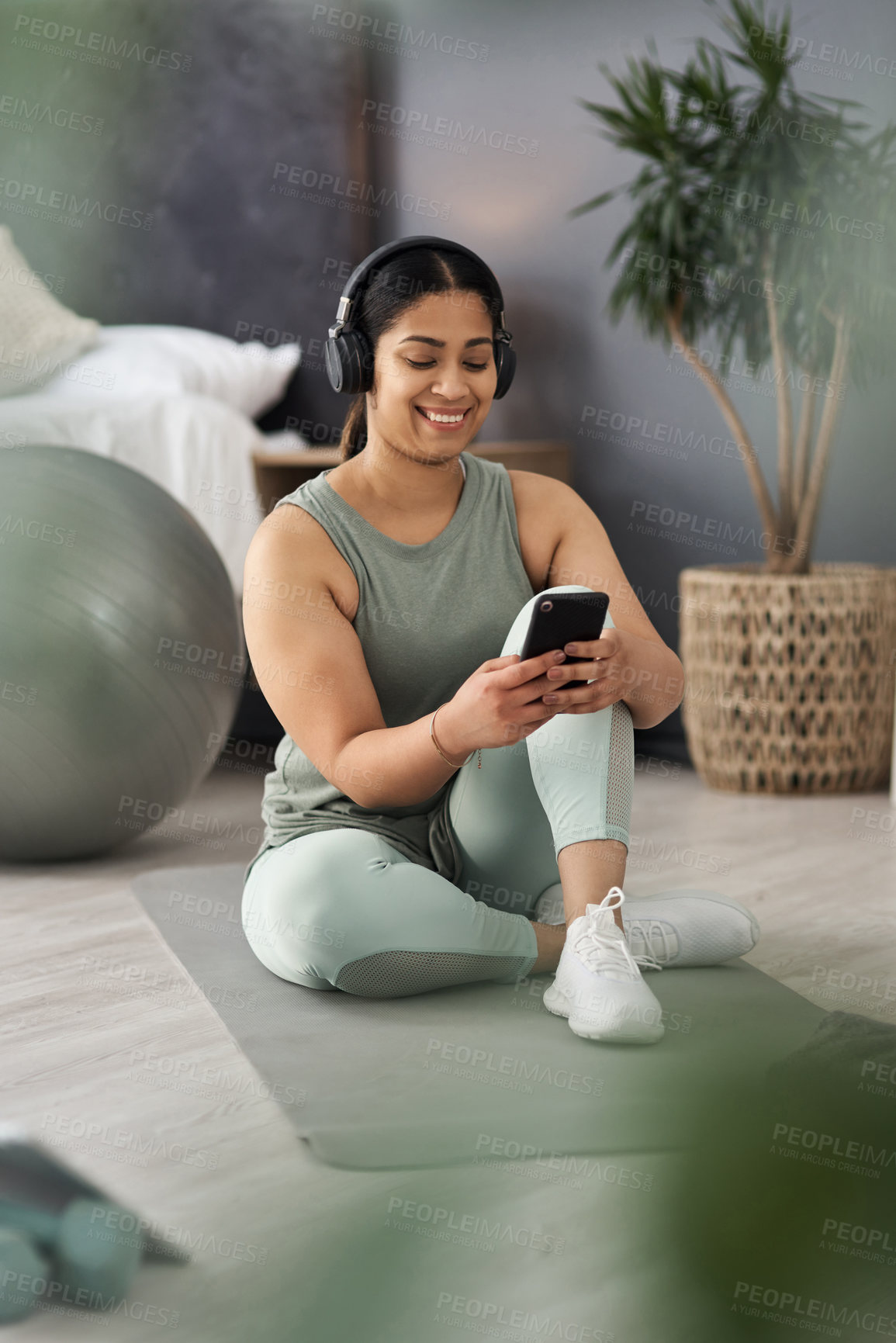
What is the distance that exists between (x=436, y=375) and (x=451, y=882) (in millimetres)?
536

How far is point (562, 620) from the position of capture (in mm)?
1103

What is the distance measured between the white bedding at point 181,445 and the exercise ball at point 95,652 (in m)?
0.63

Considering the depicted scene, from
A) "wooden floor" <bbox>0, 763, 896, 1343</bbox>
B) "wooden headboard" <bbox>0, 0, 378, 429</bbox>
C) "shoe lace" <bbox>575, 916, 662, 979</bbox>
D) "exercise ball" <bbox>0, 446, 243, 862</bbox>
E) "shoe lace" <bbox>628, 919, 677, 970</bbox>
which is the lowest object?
"wooden floor" <bbox>0, 763, 896, 1343</bbox>

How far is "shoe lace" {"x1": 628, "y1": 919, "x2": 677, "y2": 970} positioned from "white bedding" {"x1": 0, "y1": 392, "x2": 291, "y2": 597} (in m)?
1.43

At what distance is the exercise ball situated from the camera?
5.86 feet

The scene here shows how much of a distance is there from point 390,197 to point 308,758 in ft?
7.98

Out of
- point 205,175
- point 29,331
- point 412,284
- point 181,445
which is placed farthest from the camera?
point 205,175

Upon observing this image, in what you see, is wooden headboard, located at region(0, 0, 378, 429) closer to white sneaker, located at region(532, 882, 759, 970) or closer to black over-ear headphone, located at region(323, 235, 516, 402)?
black over-ear headphone, located at region(323, 235, 516, 402)

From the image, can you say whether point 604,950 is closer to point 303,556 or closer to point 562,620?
point 562,620

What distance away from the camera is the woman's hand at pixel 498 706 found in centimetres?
110

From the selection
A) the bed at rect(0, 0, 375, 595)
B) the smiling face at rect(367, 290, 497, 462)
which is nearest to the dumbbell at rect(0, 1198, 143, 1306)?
the smiling face at rect(367, 290, 497, 462)

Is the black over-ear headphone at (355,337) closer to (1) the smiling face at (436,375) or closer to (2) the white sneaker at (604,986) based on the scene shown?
(1) the smiling face at (436,375)

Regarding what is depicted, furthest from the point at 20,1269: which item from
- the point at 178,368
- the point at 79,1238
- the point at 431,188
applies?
the point at 431,188

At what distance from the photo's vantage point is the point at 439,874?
4.38 ft
